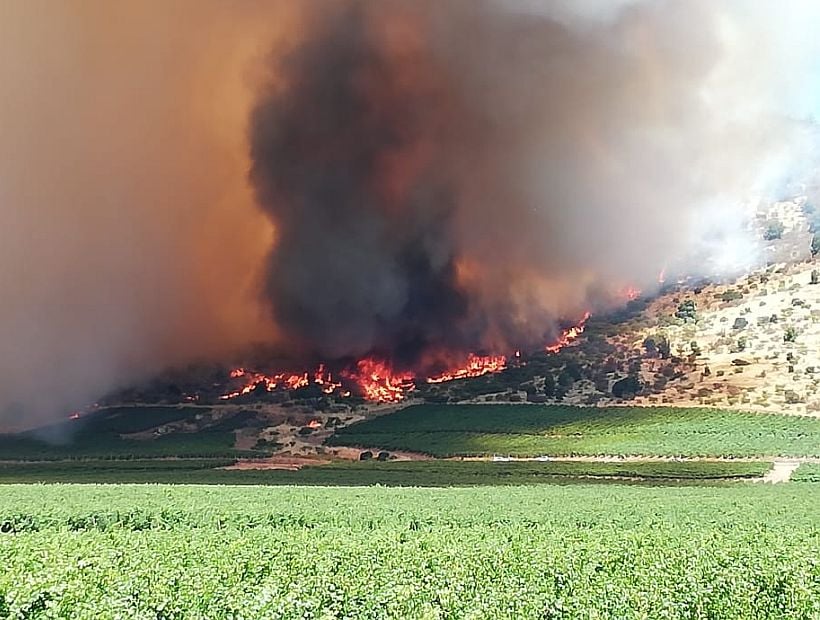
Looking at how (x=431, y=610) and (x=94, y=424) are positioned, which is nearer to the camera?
(x=431, y=610)

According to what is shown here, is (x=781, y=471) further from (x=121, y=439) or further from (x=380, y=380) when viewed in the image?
(x=121, y=439)

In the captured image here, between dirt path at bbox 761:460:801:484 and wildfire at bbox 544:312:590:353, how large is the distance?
53.7m

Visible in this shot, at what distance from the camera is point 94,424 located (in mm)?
89438

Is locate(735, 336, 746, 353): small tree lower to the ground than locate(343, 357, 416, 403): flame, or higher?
higher

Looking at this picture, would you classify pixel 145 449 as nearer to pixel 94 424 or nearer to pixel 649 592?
pixel 94 424

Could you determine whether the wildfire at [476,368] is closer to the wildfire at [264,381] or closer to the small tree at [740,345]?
the wildfire at [264,381]

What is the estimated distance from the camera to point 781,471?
56.6m

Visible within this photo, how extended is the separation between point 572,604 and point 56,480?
4853 centimetres

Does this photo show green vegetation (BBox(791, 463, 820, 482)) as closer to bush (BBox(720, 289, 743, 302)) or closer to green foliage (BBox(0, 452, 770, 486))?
green foliage (BBox(0, 452, 770, 486))

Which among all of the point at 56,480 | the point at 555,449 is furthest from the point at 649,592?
the point at 555,449

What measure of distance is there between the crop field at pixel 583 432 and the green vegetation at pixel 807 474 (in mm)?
8077

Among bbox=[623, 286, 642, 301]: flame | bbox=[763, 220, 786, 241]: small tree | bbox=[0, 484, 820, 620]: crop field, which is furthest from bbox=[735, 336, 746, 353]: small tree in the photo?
bbox=[0, 484, 820, 620]: crop field

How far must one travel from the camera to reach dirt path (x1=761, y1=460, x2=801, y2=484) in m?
52.4

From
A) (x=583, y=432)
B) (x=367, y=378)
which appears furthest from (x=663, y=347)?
(x=367, y=378)
